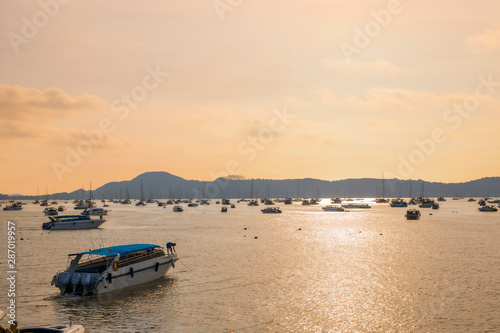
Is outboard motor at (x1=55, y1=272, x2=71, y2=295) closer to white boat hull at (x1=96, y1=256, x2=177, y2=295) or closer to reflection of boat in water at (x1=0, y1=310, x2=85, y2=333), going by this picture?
white boat hull at (x1=96, y1=256, x2=177, y2=295)

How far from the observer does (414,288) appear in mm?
45500

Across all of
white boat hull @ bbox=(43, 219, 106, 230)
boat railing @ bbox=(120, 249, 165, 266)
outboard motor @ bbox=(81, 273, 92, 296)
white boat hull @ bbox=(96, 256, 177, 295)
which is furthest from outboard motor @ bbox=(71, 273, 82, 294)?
white boat hull @ bbox=(43, 219, 106, 230)

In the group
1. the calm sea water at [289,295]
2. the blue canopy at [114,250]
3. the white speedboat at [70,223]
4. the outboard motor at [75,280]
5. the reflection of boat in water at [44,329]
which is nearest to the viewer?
the reflection of boat in water at [44,329]

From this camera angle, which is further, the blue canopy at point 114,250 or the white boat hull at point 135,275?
the blue canopy at point 114,250

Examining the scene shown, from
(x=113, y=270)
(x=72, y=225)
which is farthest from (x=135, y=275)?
(x=72, y=225)

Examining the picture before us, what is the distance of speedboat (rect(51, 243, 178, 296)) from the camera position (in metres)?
41.8

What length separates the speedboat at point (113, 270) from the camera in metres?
41.8

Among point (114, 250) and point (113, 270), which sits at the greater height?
point (114, 250)

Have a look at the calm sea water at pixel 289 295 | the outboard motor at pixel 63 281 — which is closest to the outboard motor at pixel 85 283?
the calm sea water at pixel 289 295

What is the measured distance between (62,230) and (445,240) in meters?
99.1

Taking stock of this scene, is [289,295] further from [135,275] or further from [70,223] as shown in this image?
[70,223]

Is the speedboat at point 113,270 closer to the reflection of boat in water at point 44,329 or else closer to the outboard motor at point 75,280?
the outboard motor at point 75,280

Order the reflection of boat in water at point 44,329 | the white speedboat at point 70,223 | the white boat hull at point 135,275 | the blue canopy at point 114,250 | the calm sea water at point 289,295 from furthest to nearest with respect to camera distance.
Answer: the white speedboat at point 70,223 → the blue canopy at point 114,250 → the white boat hull at point 135,275 → the calm sea water at point 289,295 → the reflection of boat in water at point 44,329

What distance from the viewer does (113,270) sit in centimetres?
4353
